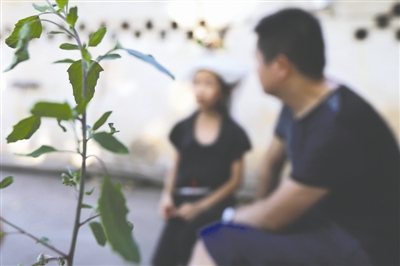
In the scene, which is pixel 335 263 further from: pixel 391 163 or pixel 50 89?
pixel 50 89

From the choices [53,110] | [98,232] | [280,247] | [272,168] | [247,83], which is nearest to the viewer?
[53,110]

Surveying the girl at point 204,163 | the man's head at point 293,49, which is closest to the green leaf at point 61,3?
the man's head at point 293,49

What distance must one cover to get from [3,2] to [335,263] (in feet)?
2.68

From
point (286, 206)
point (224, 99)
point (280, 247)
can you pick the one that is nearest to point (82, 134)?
point (280, 247)

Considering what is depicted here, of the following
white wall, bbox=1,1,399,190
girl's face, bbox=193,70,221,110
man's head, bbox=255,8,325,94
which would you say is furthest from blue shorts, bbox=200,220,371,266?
white wall, bbox=1,1,399,190

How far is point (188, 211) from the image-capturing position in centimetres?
187

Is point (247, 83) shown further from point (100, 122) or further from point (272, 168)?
point (100, 122)

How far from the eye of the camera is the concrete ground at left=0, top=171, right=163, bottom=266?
1.63 feet

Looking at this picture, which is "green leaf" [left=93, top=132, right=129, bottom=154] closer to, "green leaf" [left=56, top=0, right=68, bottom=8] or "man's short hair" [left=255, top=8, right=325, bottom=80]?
"green leaf" [left=56, top=0, right=68, bottom=8]

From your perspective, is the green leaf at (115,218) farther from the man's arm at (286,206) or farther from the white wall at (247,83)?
the white wall at (247,83)

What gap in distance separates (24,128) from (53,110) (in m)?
0.07

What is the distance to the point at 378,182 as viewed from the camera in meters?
1.13

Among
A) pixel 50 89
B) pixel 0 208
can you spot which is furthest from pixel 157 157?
pixel 0 208

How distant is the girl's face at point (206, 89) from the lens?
1.99m
